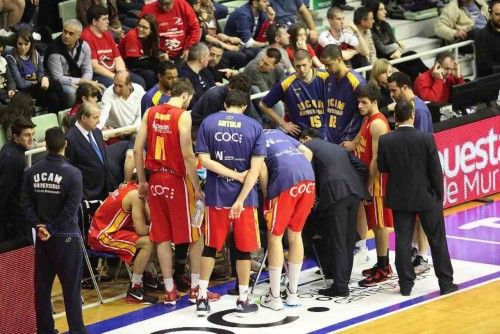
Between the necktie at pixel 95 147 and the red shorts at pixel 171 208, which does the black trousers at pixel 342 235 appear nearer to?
the red shorts at pixel 171 208

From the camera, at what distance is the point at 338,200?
11812mm

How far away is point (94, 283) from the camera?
40.0 ft

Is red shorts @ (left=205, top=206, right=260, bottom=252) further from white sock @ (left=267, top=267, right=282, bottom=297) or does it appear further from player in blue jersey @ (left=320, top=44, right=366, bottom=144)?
player in blue jersey @ (left=320, top=44, right=366, bottom=144)

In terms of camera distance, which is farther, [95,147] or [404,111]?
[95,147]

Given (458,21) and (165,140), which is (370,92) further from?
(458,21)

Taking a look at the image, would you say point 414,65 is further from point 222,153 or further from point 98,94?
point 222,153

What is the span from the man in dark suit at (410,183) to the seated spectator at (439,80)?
3.71m

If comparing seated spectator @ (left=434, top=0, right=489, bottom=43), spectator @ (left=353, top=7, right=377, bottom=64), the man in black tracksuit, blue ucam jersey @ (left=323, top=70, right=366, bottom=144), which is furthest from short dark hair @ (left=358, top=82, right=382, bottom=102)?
seated spectator @ (left=434, top=0, right=489, bottom=43)

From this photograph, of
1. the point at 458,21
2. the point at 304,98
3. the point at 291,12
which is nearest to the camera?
the point at 304,98

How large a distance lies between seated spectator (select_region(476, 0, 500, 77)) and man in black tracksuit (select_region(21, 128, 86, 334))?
739 centimetres

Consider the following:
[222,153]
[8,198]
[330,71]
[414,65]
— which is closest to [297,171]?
[222,153]

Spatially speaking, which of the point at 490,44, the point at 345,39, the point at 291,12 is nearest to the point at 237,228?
the point at 345,39

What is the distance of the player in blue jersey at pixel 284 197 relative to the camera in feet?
38.0

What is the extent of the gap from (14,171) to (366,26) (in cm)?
641
